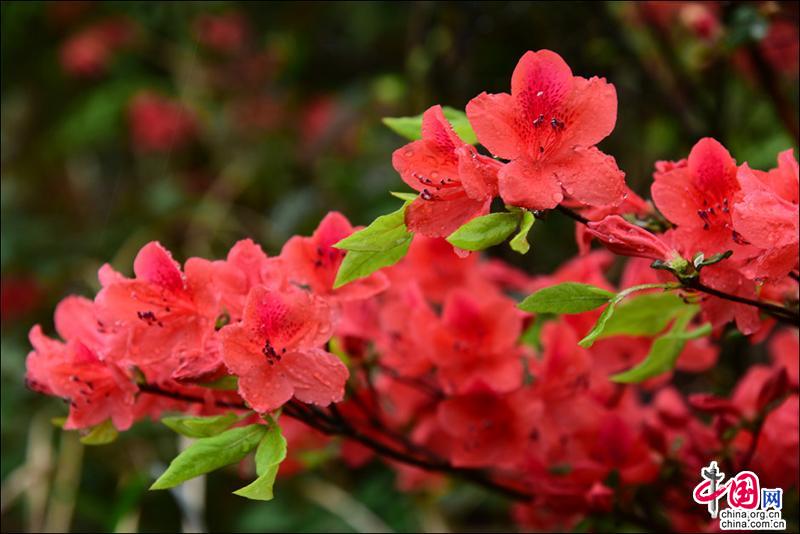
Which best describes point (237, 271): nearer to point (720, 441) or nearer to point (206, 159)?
point (720, 441)

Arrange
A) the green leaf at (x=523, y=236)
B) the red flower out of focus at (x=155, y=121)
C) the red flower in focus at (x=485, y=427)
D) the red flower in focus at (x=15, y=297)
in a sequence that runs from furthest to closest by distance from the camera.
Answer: the red flower out of focus at (x=155, y=121), the red flower in focus at (x=15, y=297), the red flower in focus at (x=485, y=427), the green leaf at (x=523, y=236)

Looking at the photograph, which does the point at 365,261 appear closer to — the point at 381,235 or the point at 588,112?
the point at 381,235

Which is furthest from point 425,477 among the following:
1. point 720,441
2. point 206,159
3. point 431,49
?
point 206,159

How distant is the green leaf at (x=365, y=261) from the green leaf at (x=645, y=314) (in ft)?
0.61

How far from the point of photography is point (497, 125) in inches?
19.6

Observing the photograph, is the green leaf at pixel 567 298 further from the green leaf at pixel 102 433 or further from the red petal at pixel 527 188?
the green leaf at pixel 102 433

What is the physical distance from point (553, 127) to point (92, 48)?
4.64ft

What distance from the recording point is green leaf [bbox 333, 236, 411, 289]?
0.52 metres

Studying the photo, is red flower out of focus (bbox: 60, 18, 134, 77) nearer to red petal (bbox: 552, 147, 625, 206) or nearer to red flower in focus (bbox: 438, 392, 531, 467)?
red flower in focus (bbox: 438, 392, 531, 467)

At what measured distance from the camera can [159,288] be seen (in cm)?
57

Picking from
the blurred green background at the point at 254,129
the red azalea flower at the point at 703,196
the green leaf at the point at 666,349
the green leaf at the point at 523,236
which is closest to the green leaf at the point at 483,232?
the green leaf at the point at 523,236

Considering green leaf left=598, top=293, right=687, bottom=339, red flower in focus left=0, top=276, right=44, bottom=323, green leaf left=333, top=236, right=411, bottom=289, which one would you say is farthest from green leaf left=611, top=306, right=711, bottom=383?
red flower in focus left=0, top=276, right=44, bottom=323

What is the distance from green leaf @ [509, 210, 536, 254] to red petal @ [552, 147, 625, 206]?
0.08 feet

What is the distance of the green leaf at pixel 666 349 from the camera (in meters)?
0.63
